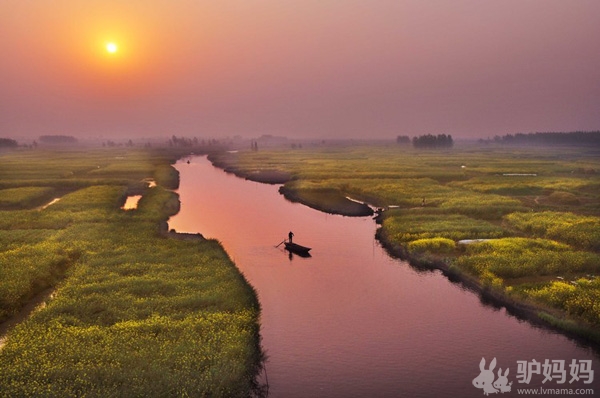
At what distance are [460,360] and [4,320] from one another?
94.8 ft

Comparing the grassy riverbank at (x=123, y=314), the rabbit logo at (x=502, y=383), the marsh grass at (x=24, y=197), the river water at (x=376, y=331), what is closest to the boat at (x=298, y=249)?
the river water at (x=376, y=331)

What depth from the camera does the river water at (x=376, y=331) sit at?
21.2 metres

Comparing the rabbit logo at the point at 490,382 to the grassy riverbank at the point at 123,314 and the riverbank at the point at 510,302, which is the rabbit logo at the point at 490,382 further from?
the grassy riverbank at the point at 123,314

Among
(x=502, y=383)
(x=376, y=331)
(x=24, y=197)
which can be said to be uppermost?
(x=24, y=197)

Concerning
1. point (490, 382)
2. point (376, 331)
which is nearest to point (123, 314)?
point (376, 331)

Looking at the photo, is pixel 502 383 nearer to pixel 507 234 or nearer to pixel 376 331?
pixel 376 331

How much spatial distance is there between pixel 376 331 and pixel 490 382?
7180mm

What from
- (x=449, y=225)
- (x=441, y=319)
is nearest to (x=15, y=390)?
(x=441, y=319)

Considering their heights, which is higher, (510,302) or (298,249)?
(298,249)

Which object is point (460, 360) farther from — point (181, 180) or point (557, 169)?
point (557, 169)

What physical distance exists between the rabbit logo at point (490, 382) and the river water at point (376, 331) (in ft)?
1.08

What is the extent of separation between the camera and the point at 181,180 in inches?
4200

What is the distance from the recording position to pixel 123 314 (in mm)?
25859

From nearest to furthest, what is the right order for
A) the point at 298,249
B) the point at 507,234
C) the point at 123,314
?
the point at 123,314
the point at 298,249
the point at 507,234
